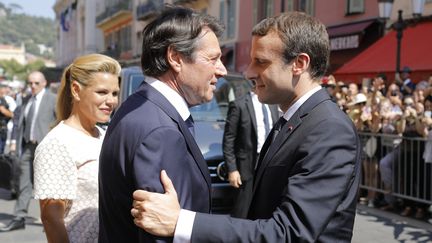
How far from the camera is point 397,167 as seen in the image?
26.3 feet

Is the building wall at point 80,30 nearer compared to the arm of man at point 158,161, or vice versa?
the arm of man at point 158,161

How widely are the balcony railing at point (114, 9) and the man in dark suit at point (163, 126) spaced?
39.2m

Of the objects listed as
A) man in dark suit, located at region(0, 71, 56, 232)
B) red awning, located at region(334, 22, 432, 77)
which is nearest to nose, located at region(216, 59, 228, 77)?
man in dark suit, located at region(0, 71, 56, 232)

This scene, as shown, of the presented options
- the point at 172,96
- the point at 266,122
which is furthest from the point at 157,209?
the point at 266,122

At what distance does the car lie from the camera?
20.9ft

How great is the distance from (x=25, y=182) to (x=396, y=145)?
4.98 m

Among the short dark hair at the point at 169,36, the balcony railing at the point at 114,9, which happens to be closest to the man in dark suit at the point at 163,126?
the short dark hair at the point at 169,36

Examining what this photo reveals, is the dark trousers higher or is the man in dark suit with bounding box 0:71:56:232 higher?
the man in dark suit with bounding box 0:71:56:232

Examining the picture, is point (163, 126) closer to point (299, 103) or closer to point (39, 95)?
point (299, 103)

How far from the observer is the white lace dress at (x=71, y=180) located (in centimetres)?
262

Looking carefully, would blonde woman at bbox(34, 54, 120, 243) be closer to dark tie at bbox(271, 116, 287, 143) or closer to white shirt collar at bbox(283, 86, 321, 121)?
dark tie at bbox(271, 116, 287, 143)

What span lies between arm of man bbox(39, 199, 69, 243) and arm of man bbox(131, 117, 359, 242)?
3.20ft

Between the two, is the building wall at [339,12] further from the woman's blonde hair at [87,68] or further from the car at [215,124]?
the woman's blonde hair at [87,68]

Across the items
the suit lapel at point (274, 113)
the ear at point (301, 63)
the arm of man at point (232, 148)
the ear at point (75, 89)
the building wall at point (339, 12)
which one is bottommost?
the arm of man at point (232, 148)
